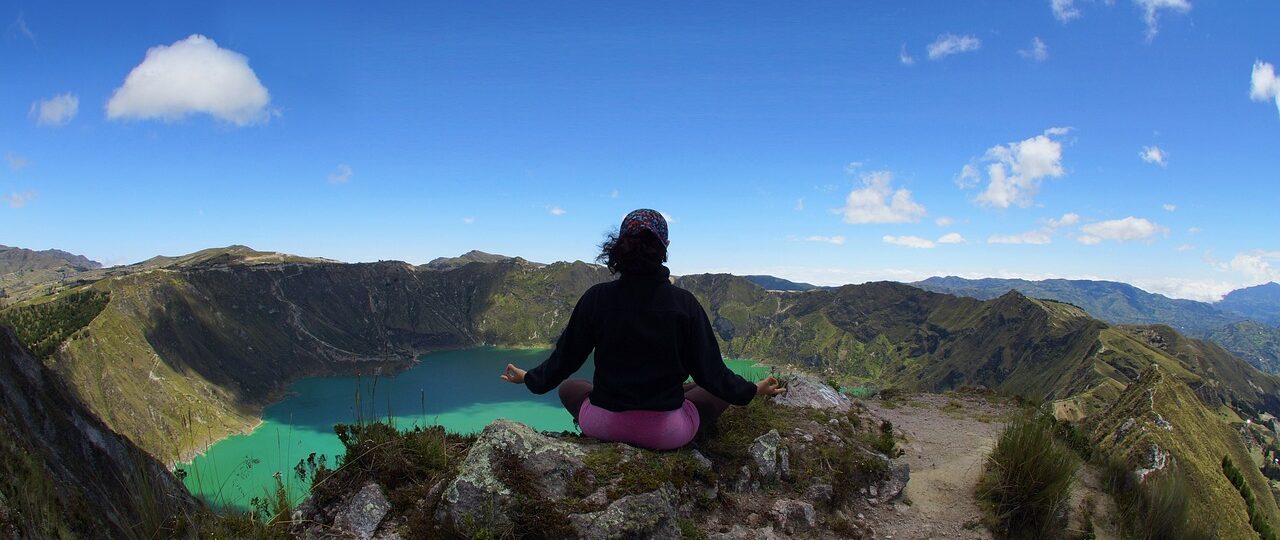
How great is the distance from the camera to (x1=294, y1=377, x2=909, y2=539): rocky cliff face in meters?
4.14

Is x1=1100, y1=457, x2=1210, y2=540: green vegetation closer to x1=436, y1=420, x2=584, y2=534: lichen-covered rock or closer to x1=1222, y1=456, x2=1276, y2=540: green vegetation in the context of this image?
x1=1222, y1=456, x2=1276, y2=540: green vegetation

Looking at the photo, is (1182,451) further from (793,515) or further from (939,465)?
(793,515)

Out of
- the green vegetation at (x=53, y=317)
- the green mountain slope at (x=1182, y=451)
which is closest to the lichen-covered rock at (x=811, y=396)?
the green mountain slope at (x=1182, y=451)

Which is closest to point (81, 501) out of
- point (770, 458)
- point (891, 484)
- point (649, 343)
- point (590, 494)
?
point (590, 494)

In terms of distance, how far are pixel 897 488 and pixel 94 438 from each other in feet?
188

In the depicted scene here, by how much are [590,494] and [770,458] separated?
9.10 ft

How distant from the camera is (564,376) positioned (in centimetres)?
526

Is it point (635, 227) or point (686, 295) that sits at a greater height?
point (635, 227)

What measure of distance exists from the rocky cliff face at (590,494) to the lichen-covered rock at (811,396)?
648 centimetres

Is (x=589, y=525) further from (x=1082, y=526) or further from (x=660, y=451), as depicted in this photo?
(x=1082, y=526)

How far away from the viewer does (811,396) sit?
13.6 metres

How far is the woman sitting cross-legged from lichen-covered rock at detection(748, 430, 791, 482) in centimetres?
152

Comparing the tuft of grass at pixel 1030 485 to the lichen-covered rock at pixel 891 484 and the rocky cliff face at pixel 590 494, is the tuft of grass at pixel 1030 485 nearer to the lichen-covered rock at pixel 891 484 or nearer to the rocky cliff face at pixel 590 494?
the lichen-covered rock at pixel 891 484

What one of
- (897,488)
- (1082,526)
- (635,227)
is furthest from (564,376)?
(1082,526)
